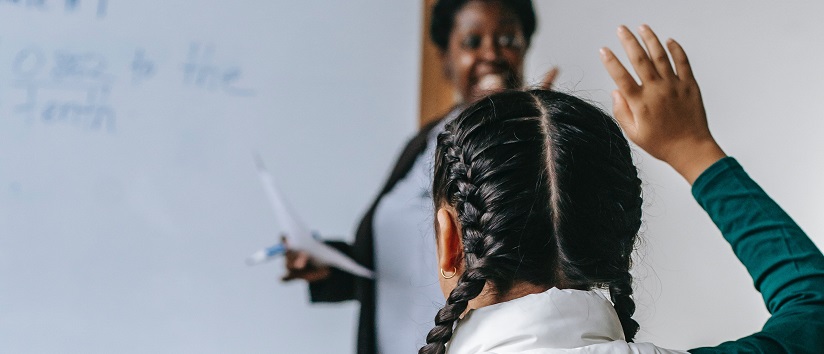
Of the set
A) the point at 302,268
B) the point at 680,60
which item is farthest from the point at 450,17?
the point at 680,60

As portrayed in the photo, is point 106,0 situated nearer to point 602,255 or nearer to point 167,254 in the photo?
point 167,254

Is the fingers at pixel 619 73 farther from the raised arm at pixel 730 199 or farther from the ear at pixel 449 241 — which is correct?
the ear at pixel 449 241

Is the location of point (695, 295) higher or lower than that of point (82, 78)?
lower

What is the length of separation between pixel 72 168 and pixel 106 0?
0.28 meters

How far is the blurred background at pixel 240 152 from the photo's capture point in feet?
3.59

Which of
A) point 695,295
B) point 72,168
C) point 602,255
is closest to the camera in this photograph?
point 602,255

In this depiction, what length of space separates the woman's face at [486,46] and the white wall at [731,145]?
0.18 m

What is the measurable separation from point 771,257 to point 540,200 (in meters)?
0.17

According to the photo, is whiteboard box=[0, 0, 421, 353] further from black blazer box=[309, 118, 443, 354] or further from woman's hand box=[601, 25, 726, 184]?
woman's hand box=[601, 25, 726, 184]

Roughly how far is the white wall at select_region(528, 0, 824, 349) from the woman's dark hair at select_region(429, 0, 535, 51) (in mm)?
163

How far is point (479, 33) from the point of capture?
1.39m

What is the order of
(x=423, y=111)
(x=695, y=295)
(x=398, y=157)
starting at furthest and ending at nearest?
(x=423, y=111) < (x=398, y=157) < (x=695, y=295)

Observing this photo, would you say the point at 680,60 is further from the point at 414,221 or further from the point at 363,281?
the point at 363,281

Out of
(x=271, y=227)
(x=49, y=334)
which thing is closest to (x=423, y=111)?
Answer: (x=271, y=227)
